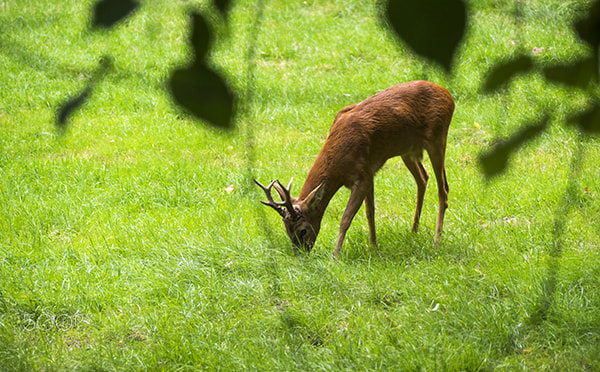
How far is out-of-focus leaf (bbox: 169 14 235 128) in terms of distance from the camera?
114 centimetres

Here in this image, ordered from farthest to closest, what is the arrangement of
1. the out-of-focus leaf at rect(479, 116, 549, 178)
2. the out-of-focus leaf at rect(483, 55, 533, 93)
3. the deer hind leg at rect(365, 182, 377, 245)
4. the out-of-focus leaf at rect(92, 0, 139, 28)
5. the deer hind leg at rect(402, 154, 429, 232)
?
the deer hind leg at rect(402, 154, 429, 232)
the deer hind leg at rect(365, 182, 377, 245)
the out-of-focus leaf at rect(479, 116, 549, 178)
the out-of-focus leaf at rect(483, 55, 533, 93)
the out-of-focus leaf at rect(92, 0, 139, 28)

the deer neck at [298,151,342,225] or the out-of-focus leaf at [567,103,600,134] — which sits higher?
the out-of-focus leaf at [567,103,600,134]

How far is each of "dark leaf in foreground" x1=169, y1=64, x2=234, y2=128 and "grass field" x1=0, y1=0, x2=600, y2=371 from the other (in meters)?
0.04

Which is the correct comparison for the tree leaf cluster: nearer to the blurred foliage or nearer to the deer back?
the blurred foliage

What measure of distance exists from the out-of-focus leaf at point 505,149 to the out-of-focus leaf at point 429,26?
662mm

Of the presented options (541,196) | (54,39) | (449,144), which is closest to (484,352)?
(541,196)

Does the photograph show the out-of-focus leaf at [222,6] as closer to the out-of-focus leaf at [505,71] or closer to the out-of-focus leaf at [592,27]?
the out-of-focus leaf at [505,71]

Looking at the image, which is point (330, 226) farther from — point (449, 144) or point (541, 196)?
point (449, 144)

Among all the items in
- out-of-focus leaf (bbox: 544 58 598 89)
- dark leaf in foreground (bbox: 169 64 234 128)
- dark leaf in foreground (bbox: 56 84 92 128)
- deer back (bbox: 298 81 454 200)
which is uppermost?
out-of-focus leaf (bbox: 544 58 598 89)

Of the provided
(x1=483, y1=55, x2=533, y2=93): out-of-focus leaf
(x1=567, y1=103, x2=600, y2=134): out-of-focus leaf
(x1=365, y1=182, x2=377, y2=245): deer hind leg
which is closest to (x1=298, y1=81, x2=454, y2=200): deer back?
(x1=365, y1=182, x2=377, y2=245): deer hind leg

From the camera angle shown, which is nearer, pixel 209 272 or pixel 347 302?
pixel 347 302

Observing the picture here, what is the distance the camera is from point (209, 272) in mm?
5309

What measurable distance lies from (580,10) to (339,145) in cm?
407

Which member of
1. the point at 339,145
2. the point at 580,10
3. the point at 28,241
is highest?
the point at 580,10
